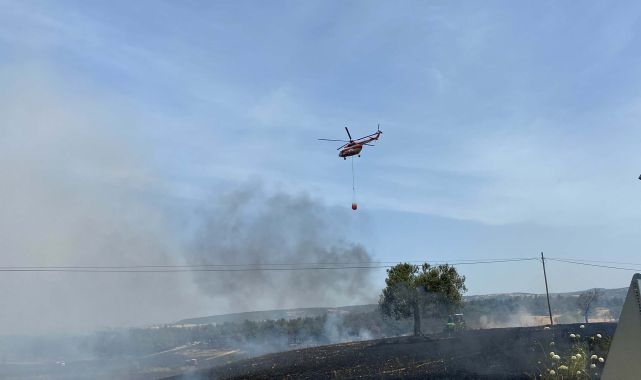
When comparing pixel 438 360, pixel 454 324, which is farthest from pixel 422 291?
pixel 438 360

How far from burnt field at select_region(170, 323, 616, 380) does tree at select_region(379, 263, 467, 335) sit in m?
22.4

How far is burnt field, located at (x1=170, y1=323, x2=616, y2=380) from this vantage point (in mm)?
34875

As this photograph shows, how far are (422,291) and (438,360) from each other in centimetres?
4077

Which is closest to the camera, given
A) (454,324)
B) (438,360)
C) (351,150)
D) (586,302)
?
(438,360)

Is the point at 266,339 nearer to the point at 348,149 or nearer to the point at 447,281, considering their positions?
the point at 447,281

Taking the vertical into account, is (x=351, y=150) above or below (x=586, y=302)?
above

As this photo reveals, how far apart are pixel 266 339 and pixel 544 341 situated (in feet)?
321

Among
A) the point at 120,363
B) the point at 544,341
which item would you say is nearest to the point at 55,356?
the point at 120,363

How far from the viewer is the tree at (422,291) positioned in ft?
269

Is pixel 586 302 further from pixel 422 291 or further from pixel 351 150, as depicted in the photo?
pixel 351 150

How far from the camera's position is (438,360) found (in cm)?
4244

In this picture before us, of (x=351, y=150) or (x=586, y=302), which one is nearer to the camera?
(x=351, y=150)

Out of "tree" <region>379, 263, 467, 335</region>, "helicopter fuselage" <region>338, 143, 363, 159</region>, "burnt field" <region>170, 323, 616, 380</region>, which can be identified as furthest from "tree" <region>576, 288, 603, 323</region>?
"helicopter fuselage" <region>338, 143, 363, 159</region>

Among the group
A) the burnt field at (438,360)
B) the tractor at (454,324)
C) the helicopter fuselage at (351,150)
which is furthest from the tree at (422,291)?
the helicopter fuselage at (351,150)
